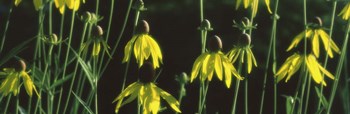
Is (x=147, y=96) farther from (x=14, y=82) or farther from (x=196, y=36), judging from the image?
(x=196, y=36)

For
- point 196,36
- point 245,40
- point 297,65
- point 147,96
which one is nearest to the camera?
point 147,96

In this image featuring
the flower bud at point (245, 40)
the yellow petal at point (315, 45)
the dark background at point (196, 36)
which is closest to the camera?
the flower bud at point (245, 40)

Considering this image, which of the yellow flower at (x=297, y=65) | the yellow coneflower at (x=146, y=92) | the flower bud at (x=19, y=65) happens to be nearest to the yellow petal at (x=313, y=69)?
the yellow flower at (x=297, y=65)

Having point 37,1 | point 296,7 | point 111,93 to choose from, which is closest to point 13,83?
point 37,1

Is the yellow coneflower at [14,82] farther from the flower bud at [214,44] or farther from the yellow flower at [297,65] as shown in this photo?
the yellow flower at [297,65]

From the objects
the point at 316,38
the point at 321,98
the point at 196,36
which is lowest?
the point at 196,36

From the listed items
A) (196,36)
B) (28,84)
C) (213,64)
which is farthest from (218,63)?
(196,36)

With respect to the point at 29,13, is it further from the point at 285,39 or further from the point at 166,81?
the point at 285,39
